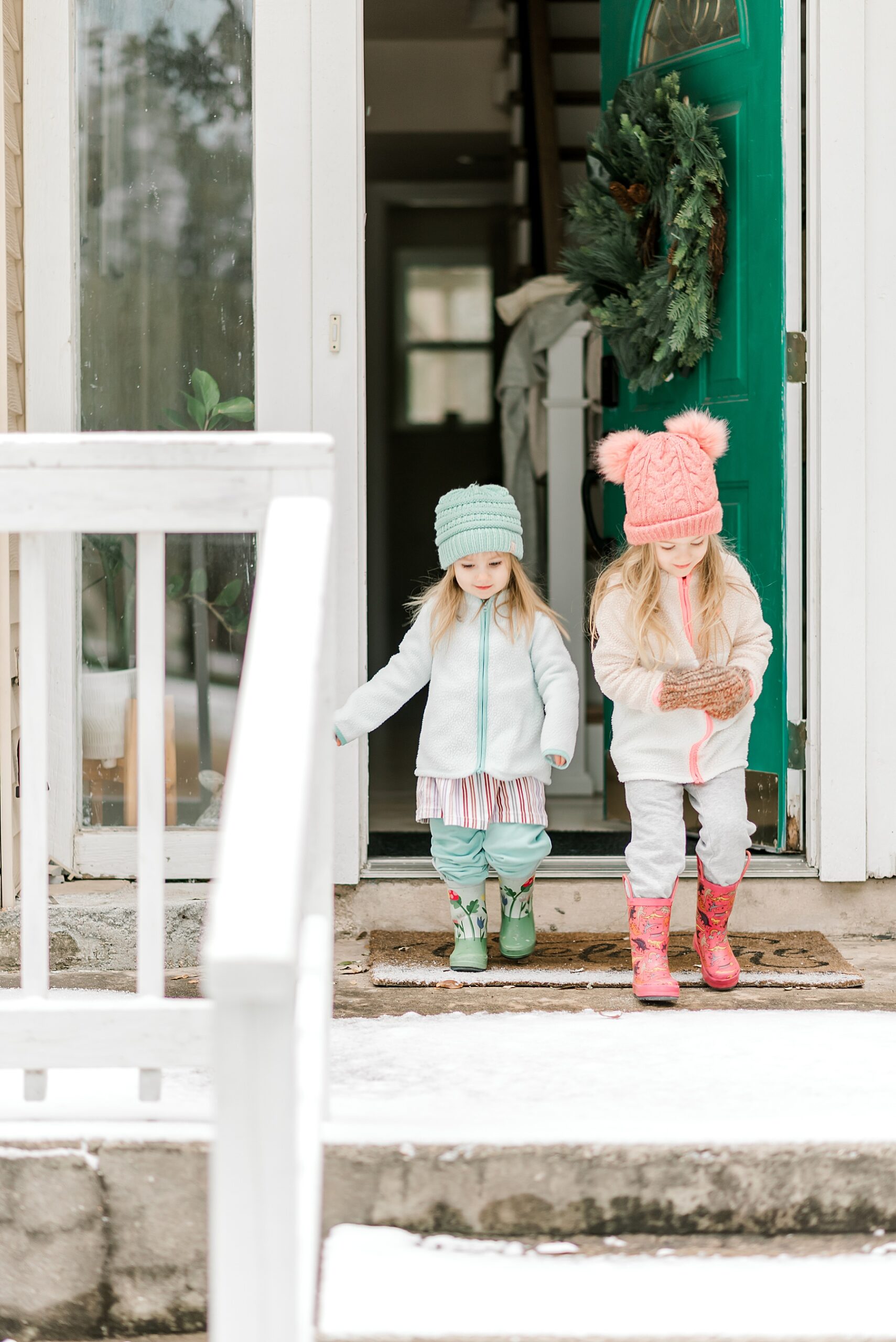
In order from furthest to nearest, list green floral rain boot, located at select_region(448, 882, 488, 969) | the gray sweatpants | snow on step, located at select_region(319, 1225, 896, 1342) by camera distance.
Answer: green floral rain boot, located at select_region(448, 882, 488, 969), the gray sweatpants, snow on step, located at select_region(319, 1225, 896, 1342)

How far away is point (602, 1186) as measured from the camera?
5.96ft

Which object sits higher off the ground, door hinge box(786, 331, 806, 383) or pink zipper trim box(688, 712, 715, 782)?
door hinge box(786, 331, 806, 383)

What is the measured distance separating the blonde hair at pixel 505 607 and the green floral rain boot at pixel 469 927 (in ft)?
1.70

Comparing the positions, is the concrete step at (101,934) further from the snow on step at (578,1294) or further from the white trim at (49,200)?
the snow on step at (578,1294)

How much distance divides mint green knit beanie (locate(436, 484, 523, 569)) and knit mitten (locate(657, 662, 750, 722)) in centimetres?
42

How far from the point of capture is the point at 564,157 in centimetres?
608

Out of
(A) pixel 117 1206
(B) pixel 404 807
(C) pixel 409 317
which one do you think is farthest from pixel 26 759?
(C) pixel 409 317

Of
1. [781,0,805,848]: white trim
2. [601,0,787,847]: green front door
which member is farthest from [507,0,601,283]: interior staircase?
[781,0,805,848]: white trim

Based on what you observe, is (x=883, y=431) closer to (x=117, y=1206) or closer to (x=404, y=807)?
(x=404, y=807)

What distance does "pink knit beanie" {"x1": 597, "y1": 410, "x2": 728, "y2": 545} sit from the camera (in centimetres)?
259

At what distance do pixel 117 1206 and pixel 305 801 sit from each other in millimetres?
922

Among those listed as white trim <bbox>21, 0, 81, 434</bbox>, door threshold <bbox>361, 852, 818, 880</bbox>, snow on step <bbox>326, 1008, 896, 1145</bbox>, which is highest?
white trim <bbox>21, 0, 81, 434</bbox>

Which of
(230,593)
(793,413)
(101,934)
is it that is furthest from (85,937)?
(793,413)

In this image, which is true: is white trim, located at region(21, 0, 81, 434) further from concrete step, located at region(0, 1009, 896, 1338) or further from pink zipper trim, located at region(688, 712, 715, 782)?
concrete step, located at region(0, 1009, 896, 1338)
